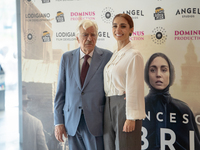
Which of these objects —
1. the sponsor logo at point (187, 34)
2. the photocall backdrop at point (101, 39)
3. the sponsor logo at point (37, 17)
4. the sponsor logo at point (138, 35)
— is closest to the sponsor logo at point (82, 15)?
the photocall backdrop at point (101, 39)

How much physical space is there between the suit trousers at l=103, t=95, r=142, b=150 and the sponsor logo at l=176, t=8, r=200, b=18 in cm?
136

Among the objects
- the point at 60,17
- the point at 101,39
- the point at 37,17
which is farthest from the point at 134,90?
the point at 37,17

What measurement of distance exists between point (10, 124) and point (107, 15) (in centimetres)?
380

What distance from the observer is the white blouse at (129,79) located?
5.56ft

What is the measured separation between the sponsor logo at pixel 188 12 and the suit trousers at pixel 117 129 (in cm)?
136

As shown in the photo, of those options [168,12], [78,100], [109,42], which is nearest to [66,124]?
[78,100]

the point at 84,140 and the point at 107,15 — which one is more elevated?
the point at 107,15

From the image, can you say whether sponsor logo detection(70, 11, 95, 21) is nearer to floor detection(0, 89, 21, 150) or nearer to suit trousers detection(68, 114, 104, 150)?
suit trousers detection(68, 114, 104, 150)

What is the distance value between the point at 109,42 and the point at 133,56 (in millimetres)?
1051

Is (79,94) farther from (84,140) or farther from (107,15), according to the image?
(107,15)

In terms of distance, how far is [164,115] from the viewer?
261cm

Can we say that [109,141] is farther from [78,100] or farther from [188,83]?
[188,83]

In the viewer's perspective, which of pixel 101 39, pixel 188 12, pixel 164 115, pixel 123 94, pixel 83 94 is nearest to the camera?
pixel 123 94

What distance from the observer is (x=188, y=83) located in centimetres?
253
